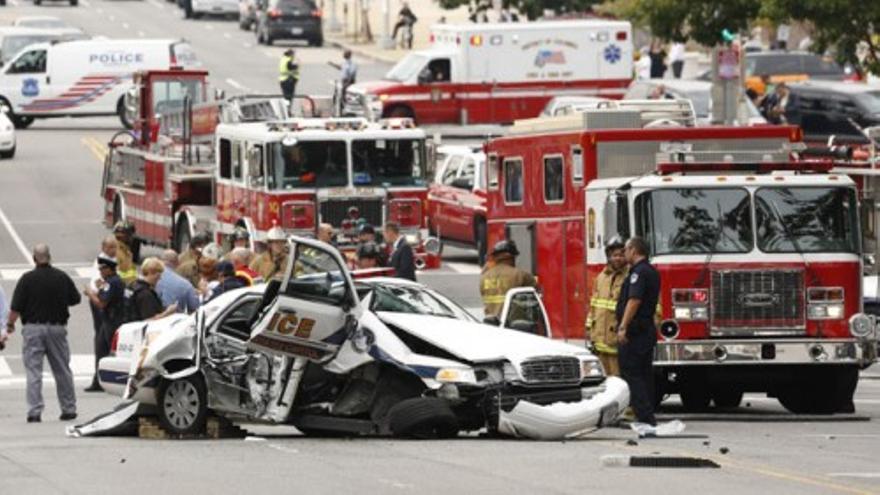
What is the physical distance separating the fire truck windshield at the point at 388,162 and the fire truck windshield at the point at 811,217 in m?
12.4

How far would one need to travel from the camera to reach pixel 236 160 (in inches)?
1396

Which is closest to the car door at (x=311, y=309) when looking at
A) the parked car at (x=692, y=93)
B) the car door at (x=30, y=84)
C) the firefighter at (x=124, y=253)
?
the firefighter at (x=124, y=253)

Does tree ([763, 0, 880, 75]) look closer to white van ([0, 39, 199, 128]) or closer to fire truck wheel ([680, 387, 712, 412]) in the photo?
fire truck wheel ([680, 387, 712, 412])

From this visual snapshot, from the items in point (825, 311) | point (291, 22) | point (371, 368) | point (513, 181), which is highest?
point (513, 181)

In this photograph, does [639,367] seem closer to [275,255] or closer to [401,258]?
[275,255]

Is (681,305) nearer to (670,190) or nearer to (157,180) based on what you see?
(670,190)

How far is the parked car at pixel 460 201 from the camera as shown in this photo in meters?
39.1

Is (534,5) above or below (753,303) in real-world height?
below

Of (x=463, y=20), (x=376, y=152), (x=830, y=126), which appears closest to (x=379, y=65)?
(x=463, y=20)

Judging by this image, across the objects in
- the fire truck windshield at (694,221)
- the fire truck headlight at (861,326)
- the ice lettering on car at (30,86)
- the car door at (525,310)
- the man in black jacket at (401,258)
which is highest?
the fire truck windshield at (694,221)

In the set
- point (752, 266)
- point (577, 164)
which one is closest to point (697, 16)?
point (577, 164)

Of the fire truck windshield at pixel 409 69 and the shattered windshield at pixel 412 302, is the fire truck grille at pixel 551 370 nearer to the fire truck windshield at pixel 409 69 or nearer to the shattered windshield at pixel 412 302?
the shattered windshield at pixel 412 302

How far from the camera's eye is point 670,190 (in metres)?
22.4

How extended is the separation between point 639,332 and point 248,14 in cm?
7412
